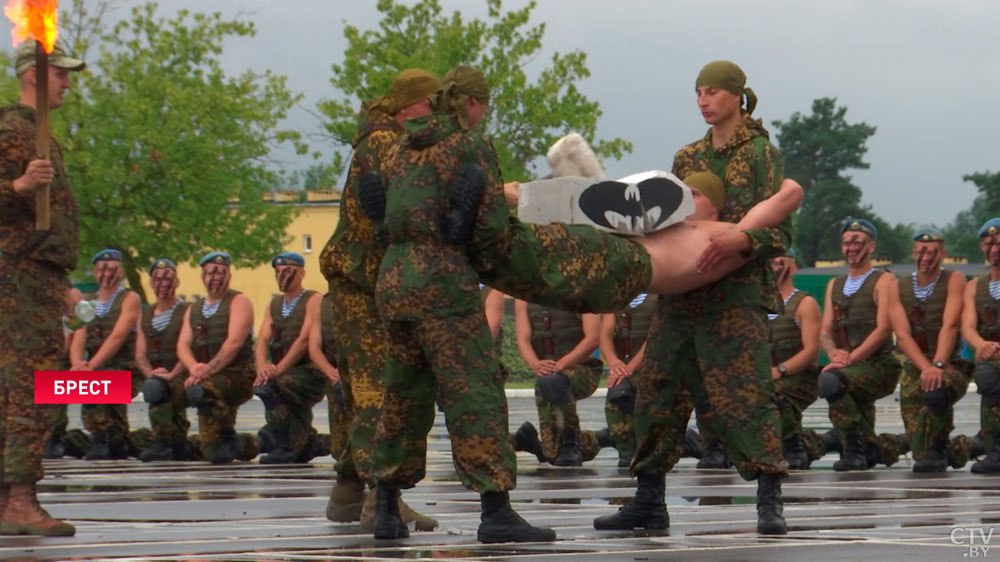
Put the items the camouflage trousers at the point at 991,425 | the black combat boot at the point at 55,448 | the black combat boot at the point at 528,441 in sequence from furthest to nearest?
the black combat boot at the point at 55,448, the black combat boot at the point at 528,441, the camouflage trousers at the point at 991,425

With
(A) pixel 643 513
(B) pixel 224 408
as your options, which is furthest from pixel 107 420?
(A) pixel 643 513

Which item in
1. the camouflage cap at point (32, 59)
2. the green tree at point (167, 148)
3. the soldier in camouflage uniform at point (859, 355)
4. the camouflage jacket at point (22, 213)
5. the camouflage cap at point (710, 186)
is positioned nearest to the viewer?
the camouflage cap at point (710, 186)

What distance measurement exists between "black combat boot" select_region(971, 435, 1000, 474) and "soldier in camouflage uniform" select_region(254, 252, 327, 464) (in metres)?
5.83

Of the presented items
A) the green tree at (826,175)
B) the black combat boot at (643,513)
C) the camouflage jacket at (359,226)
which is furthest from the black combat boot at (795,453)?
the green tree at (826,175)

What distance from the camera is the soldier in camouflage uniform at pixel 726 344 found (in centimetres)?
945

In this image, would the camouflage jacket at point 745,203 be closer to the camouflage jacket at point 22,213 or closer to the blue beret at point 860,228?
the camouflage jacket at point 22,213

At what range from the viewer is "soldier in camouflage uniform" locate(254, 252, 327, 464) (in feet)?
56.9

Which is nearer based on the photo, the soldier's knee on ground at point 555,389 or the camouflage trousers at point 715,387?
the camouflage trousers at point 715,387

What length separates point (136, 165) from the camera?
177ft

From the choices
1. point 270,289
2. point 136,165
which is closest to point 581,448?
point 136,165

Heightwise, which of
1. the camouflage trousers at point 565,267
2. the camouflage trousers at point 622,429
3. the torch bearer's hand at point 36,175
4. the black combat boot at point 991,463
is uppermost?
the torch bearer's hand at point 36,175

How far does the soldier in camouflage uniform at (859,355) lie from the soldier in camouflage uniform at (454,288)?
7.42 meters

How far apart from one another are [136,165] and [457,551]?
46.6m

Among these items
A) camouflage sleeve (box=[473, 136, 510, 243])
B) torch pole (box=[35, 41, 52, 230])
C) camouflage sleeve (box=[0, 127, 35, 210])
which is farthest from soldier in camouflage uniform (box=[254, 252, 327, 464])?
camouflage sleeve (box=[473, 136, 510, 243])
